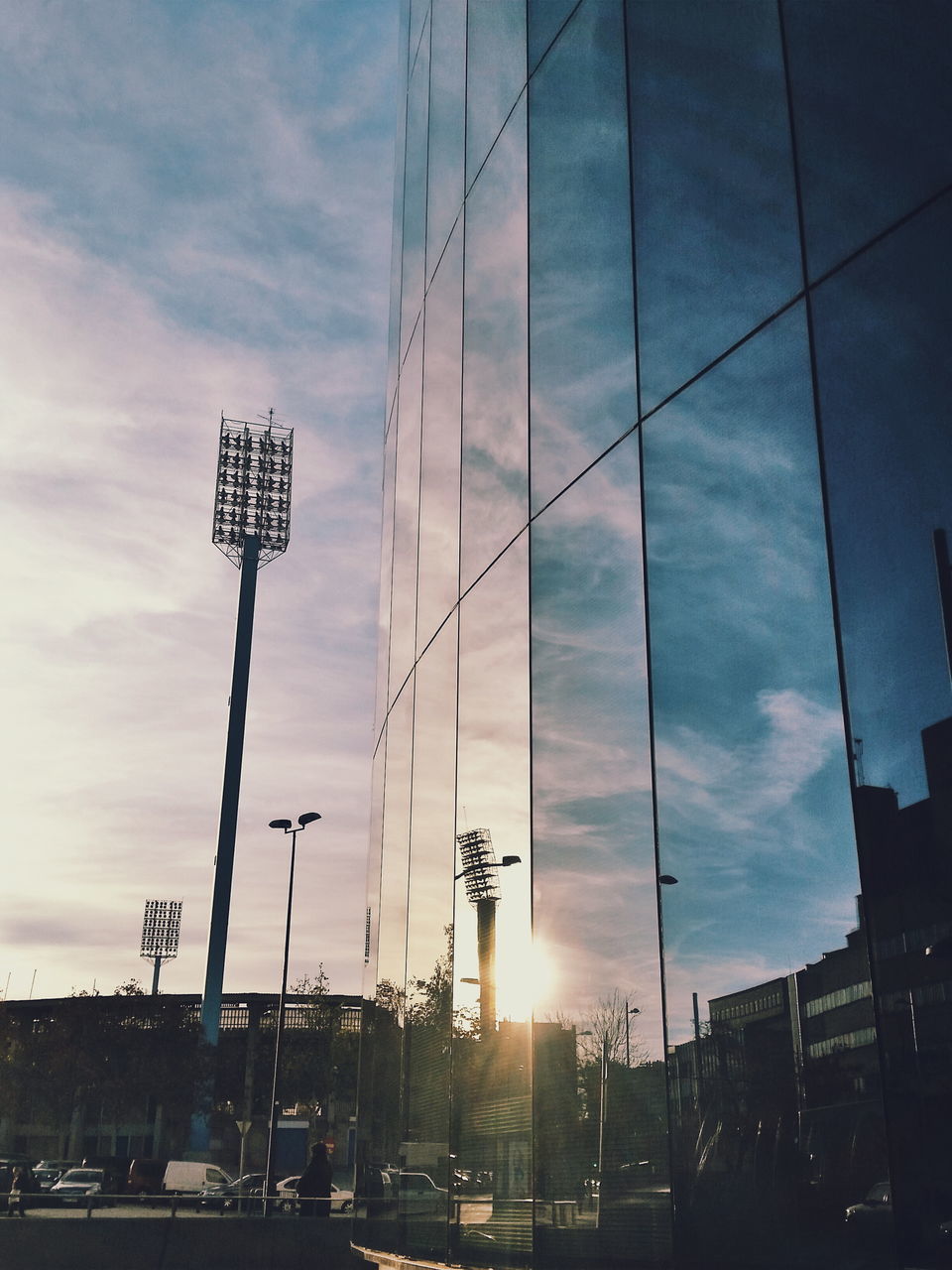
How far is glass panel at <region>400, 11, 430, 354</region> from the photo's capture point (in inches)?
729

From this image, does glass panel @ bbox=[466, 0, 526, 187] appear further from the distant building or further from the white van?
the distant building

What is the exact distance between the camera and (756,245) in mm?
8125

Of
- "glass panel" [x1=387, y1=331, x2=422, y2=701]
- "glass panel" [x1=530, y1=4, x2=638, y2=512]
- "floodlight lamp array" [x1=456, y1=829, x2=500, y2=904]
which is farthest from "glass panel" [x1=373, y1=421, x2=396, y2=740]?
"glass panel" [x1=530, y1=4, x2=638, y2=512]

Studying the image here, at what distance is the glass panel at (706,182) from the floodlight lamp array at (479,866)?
4.70 m

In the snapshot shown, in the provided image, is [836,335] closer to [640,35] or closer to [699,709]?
[699,709]

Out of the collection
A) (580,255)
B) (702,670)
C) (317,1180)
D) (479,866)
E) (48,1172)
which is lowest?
(48,1172)

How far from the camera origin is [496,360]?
43.3ft

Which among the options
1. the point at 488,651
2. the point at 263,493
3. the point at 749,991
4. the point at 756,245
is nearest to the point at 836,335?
the point at 756,245

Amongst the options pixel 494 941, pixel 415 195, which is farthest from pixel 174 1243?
pixel 415 195

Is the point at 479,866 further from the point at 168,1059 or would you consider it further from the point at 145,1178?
the point at 168,1059

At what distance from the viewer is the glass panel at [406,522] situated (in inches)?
679

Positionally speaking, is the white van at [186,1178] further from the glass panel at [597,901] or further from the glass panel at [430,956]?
the glass panel at [597,901]

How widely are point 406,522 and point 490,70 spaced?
641cm

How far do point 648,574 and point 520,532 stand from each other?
3.07m
